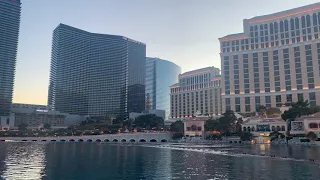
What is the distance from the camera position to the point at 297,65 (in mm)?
194125

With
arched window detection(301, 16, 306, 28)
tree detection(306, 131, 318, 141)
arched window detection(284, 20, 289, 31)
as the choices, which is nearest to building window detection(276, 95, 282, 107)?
arched window detection(284, 20, 289, 31)

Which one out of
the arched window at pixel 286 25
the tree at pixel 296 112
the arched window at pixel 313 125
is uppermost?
the arched window at pixel 286 25

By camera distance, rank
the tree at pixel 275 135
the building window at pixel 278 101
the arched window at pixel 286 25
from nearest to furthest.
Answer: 1. the tree at pixel 275 135
2. the building window at pixel 278 101
3. the arched window at pixel 286 25

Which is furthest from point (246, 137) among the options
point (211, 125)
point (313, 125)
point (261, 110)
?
point (261, 110)

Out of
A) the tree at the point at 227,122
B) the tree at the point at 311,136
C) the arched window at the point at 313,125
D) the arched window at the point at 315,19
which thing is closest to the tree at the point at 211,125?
the tree at the point at 227,122

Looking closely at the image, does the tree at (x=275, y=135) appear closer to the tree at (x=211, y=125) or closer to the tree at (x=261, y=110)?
the tree at (x=261, y=110)

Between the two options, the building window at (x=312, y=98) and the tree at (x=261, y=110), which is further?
the building window at (x=312, y=98)

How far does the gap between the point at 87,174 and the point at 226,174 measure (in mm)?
23858

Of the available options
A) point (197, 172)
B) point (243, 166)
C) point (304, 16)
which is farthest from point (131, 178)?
point (304, 16)

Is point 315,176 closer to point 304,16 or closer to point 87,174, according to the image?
point 87,174

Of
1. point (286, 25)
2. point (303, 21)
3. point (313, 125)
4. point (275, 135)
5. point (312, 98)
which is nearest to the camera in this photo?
point (313, 125)

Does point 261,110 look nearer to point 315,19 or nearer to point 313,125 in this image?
point 313,125

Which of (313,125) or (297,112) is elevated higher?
(297,112)

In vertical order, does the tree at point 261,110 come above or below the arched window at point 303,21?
below
